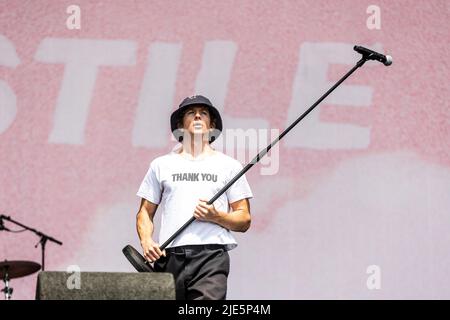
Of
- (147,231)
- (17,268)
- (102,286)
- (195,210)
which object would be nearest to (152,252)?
(147,231)

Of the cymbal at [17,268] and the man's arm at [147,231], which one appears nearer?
the man's arm at [147,231]

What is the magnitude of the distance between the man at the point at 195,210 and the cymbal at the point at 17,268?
199 cm

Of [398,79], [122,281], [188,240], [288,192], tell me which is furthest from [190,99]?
[398,79]

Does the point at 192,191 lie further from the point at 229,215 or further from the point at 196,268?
the point at 196,268

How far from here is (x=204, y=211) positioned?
3789 mm

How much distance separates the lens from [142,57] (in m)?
5.98

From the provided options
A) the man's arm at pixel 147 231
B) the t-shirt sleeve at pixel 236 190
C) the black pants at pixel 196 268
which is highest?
the t-shirt sleeve at pixel 236 190

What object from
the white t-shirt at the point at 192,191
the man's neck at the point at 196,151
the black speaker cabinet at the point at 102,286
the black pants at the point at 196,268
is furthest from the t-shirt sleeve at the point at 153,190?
the black speaker cabinet at the point at 102,286

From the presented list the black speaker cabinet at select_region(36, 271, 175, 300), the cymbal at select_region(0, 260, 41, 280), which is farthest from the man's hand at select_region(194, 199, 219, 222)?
the cymbal at select_region(0, 260, 41, 280)

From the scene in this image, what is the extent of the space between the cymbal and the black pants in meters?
Result: 2.14

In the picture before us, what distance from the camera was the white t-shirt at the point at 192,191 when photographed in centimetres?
389

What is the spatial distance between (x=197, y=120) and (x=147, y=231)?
22.8 inches

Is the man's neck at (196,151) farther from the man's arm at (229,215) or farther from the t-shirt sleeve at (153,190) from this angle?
the man's arm at (229,215)

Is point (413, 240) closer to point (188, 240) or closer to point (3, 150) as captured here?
point (188, 240)
